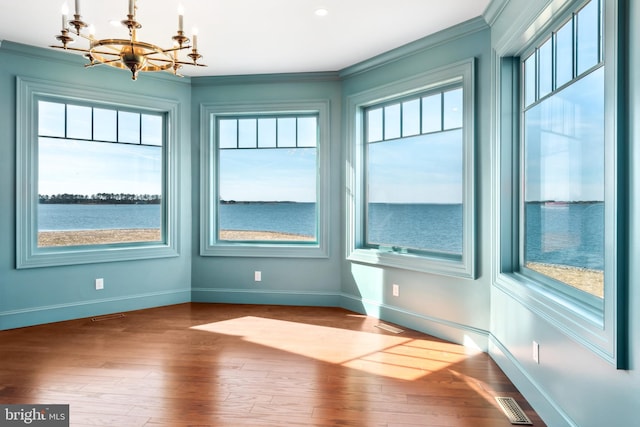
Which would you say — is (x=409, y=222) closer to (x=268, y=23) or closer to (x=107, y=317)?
(x=268, y=23)

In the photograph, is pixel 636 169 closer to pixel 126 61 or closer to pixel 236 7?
pixel 126 61

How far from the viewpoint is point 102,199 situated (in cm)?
485

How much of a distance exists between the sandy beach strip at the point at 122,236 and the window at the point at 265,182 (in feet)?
0.05

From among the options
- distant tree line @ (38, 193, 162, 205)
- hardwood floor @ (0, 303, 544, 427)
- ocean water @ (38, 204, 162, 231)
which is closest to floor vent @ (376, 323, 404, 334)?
hardwood floor @ (0, 303, 544, 427)

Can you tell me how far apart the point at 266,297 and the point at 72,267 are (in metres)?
2.10

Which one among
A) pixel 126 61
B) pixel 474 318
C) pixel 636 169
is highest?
pixel 126 61

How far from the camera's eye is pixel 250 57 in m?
4.50

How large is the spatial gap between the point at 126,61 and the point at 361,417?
2.39m

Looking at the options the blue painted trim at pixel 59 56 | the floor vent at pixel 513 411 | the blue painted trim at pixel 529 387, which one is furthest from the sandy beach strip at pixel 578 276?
the blue painted trim at pixel 59 56

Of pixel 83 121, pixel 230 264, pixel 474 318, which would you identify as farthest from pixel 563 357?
pixel 83 121

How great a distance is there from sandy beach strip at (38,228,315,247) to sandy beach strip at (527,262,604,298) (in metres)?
2.98

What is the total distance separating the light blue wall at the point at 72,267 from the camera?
4129 millimetres

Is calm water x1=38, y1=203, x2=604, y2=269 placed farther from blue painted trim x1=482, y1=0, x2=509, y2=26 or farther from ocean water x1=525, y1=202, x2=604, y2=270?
blue painted trim x1=482, y1=0, x2=509, y2=26

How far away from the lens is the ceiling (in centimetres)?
332
